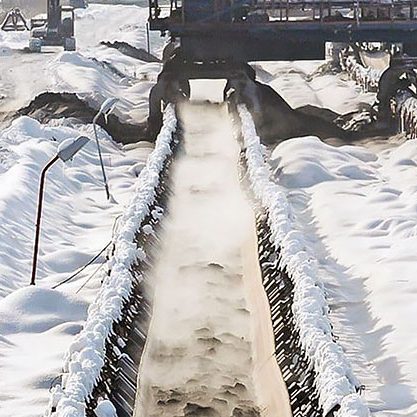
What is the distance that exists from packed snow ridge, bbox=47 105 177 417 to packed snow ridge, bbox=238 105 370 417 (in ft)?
5.47

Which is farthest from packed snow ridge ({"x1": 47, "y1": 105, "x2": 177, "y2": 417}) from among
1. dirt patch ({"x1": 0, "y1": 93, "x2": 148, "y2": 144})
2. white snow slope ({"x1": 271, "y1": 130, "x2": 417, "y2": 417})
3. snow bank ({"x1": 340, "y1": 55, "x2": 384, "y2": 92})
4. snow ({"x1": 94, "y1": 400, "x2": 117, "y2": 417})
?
snow bank ({"x1": 340, "y1": 55, "x2": 384, "y2": 92})

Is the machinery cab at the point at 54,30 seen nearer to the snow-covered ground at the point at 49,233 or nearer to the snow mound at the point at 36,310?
the snow-covered ground at the point at 49,233

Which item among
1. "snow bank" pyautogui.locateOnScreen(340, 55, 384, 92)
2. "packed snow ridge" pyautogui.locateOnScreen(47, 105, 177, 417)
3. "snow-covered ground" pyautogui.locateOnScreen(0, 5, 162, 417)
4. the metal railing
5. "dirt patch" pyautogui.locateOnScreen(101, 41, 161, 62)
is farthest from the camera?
"dirt patch" pyautogui.locateOnScreen(101, 41, 161, 62)

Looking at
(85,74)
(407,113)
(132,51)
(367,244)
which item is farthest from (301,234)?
(132,51)

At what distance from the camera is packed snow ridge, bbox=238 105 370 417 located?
8.45 meters

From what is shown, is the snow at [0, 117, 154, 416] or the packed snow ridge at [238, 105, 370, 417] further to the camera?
the snow at [0, 117, 154, 416]

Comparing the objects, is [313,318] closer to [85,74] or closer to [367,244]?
[367,244]

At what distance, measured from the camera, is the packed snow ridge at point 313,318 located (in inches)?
332

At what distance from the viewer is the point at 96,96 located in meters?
33.5

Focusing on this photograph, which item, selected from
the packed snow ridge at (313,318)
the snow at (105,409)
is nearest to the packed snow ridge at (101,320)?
the snow at (105,409)

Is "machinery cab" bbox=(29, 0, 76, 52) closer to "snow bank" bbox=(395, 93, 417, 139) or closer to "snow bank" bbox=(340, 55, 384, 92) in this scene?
"snow bank" bbox=(340, 55, 384, 92)

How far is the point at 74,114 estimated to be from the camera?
28.1 m

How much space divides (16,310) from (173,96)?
15.8m

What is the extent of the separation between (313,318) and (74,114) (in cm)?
1857
